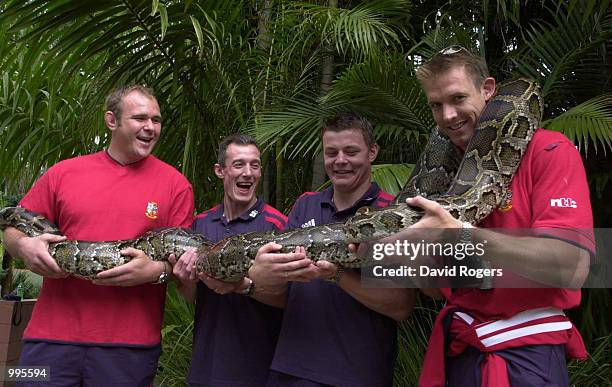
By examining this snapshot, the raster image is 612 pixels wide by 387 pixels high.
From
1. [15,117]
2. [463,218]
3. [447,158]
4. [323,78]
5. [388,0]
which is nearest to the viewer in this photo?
[463,218]

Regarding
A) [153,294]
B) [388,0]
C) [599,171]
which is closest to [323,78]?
[388,0]

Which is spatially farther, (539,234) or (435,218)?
(435,218)

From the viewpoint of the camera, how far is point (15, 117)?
7168 millimetres

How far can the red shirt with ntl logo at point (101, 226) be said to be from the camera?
3586mm

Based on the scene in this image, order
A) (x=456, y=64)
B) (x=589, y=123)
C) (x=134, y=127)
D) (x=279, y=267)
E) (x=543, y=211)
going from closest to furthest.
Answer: (x=543, y=211), (x=456, y=64), (x=279, y=267), (x=134, y=127), (x=589, y=123)

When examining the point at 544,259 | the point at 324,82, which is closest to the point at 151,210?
the point at 544,259

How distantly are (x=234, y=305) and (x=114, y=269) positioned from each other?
2.62ft

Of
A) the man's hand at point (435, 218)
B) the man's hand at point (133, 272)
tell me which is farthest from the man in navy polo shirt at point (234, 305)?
the man's hand at point (435, 218)

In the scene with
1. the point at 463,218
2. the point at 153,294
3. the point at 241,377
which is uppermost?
the point at 463,218

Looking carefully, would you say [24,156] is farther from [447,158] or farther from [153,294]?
[447,158]

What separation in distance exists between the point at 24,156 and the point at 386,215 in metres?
5.94

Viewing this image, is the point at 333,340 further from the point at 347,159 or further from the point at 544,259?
the point at 544,259

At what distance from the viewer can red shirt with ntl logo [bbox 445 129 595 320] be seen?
247 centimetres

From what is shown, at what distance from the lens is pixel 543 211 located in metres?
2.52
